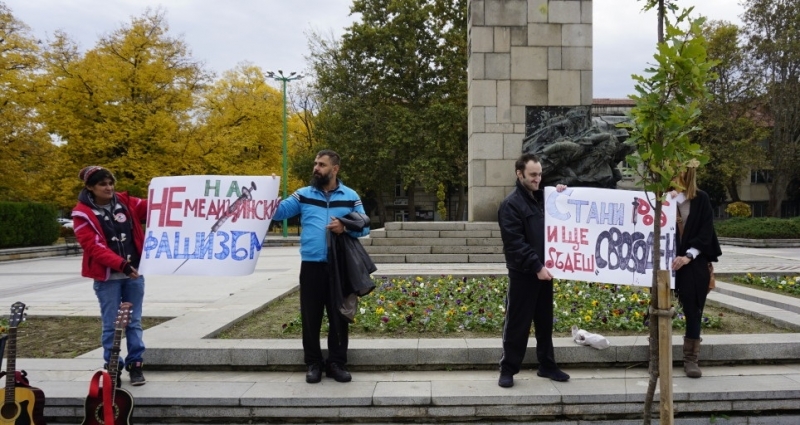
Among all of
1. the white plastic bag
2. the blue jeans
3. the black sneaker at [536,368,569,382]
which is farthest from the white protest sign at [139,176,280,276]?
the white plastic bag

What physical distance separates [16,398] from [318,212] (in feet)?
7.83

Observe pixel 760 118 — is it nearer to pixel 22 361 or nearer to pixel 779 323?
pixel 779 323

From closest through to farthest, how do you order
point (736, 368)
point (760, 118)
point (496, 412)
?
1. point (496, 412)
2. point (736, 368)
3. point (760, 118)

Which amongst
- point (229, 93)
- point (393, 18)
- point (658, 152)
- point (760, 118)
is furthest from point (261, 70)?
point (658, 152)

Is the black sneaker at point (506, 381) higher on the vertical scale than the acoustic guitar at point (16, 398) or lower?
lower

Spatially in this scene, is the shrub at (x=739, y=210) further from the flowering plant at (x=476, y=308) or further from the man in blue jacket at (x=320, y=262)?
the man in blue jacket at (x=320, y=262)

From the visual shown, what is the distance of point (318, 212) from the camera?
14.4 feet

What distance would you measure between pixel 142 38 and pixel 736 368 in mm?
27865

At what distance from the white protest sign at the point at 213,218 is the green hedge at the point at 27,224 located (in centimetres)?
1865

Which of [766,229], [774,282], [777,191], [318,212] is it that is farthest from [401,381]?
[777,191]

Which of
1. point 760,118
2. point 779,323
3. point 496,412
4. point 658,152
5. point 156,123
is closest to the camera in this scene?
point 658,152

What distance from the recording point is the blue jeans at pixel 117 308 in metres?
4.18

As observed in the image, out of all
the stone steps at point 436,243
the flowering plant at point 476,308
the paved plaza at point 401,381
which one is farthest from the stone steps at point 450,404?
the stone steps at point 436,243

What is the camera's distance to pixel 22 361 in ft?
16.5
